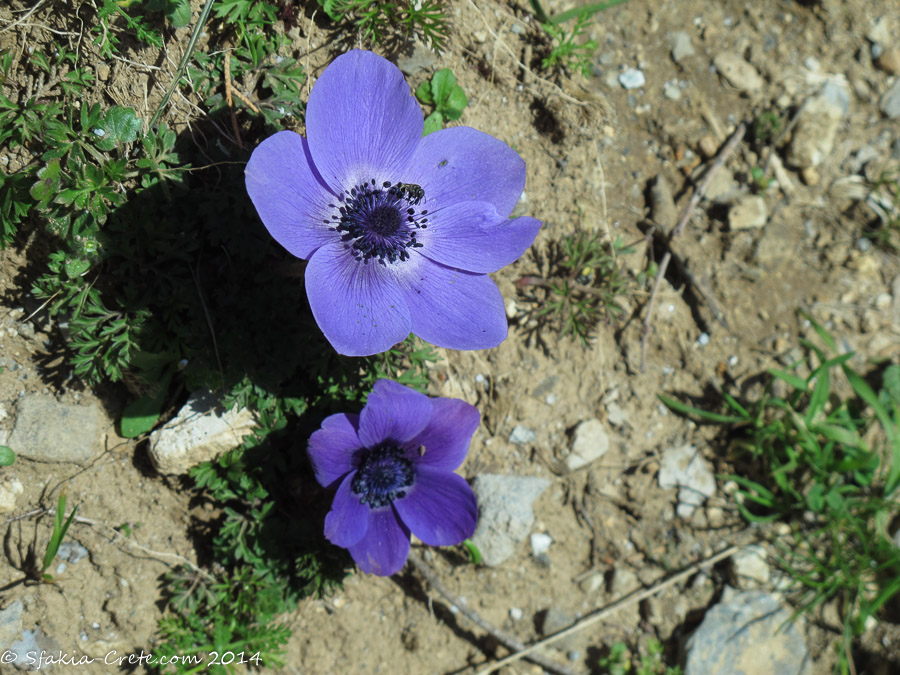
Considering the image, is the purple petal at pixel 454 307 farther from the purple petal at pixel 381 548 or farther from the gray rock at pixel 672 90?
the gray rock at pixel 672 90

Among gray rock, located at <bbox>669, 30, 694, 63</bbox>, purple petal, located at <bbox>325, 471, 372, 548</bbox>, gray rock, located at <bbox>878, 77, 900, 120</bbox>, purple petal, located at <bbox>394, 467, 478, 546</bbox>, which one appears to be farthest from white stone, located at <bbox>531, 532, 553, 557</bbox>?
gray rock, located at <bbox>878, 77, 900, 120</bbox>

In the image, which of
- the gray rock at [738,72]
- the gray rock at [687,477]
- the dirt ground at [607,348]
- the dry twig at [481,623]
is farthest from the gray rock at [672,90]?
the dry twig at [481,623]

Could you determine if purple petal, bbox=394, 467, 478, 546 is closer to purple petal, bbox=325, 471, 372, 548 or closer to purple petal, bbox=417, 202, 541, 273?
purple petal, bbox=325, 471, 372, 548

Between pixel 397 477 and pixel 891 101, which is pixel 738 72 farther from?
pixel 397 477

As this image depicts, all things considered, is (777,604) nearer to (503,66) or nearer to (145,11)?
(503,66)

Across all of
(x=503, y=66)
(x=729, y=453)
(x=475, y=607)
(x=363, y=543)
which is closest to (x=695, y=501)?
(x=729, y=453)

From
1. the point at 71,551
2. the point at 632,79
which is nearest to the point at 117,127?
the point at 71,551
